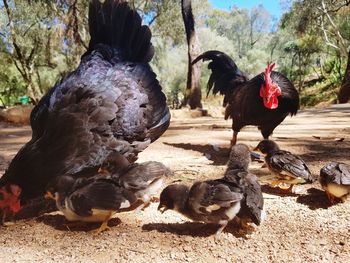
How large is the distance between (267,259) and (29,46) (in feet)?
87.7

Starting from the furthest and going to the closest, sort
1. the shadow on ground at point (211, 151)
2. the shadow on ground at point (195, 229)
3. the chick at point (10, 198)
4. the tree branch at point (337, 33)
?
the tree branch at point (337, 33)
the shadow on ground at point (211, 151)
the chick at point (10, 198)
the shadow on ground at point (195, 229)

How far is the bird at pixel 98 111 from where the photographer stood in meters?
3.08

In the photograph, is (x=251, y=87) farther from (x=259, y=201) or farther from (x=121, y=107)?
(x=259, y=201)

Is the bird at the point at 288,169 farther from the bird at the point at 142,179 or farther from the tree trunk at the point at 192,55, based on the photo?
the tree trunk at the point at 192,55

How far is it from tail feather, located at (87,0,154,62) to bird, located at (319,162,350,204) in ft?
9.13

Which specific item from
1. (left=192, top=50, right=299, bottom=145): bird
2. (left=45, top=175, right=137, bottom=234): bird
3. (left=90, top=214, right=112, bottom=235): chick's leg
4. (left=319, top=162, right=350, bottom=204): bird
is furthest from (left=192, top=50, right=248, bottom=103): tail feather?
(left=90, top=214, right=112, bottom=235): chick's leg

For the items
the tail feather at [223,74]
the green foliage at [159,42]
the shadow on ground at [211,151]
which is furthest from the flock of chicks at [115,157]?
the green foliage at [159,42]

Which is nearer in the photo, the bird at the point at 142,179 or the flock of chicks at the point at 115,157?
the flock of chicks at the point at 115,157

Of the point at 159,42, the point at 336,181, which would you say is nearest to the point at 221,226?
the point at 336,181

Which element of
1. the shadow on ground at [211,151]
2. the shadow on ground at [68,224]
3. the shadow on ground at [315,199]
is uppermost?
the shadow on ground at [211,151]

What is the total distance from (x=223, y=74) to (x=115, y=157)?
3.80 m

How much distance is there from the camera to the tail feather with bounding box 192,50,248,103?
6.46 metres

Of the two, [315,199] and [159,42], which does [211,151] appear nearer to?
[315,199]

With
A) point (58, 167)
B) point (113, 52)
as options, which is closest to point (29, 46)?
point (113, 52)
